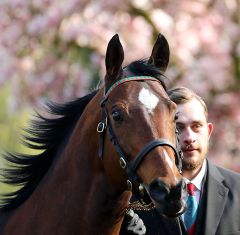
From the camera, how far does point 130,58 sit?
11.1 meters

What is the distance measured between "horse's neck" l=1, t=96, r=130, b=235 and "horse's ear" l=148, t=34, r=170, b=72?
1.70 ft

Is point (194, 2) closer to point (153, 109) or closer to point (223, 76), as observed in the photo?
point (223, 76)

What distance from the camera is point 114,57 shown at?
4.22m

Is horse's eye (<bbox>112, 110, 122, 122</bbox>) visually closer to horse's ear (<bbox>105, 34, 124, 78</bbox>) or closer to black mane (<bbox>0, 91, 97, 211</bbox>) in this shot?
horse's ear (<bbox>105, 34, 124, 78</bbox>)

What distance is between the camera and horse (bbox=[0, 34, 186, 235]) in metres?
3.86

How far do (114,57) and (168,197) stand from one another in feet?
3.27

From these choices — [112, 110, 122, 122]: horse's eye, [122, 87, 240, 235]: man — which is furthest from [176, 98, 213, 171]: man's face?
[112, 110, 122, 122]: horse's eye

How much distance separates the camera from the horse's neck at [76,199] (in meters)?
4.14

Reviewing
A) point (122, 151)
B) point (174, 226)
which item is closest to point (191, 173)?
point (174, 226)

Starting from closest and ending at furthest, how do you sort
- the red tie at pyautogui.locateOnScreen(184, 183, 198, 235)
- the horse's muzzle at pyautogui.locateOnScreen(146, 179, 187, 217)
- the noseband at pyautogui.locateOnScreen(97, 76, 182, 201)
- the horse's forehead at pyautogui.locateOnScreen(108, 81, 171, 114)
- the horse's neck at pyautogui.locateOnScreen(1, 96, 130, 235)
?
the horse's muzzle at pyautogui.locateOnScreen(146, 179, 187, 217)
the noseband at pyautogui.locateOnScreen(97, 76, 182, 201)
the horse's forehead at pyautogui.locateOnScreen(108, 81, 171, 114)
the horse's neck at pyautogui.locateOnScreen(1, 96, 130, 235)
the red tie at pyautogui.locateOnScreen(184, 183, 198, 235)

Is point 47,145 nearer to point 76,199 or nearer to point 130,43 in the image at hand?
point 76,199

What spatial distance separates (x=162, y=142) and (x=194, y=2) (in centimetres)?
823

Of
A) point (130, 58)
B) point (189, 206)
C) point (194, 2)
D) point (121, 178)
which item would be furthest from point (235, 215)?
point (194, 2)

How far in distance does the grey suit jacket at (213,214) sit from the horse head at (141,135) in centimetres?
83
